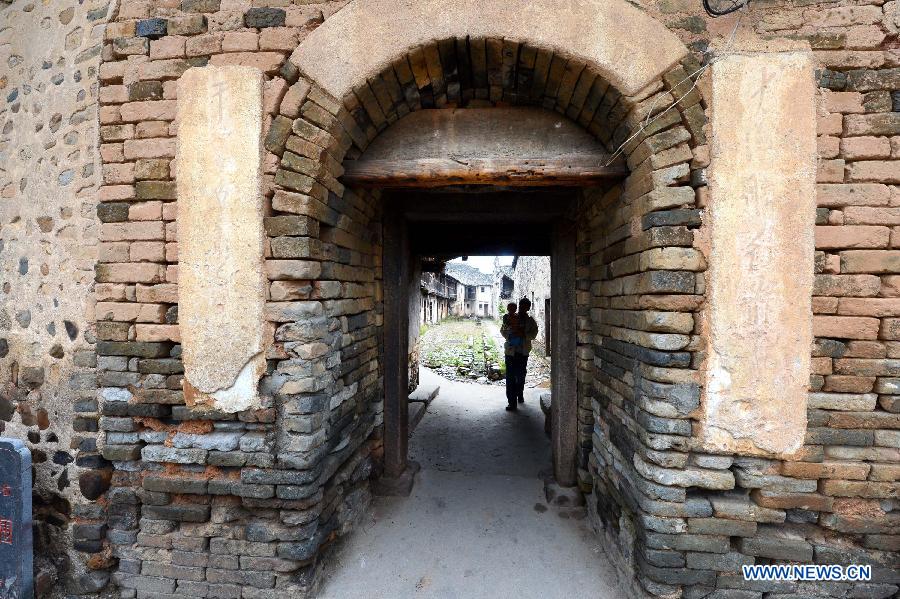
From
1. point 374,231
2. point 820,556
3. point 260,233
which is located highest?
point 374,231

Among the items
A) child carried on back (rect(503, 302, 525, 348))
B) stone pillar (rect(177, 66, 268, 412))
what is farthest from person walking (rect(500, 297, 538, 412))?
stone pillar (rect(177, 66, 268, 412))

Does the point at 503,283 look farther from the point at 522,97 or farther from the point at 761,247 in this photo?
the point at 761,247

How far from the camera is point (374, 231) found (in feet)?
10.5

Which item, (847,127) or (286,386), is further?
(286,386)

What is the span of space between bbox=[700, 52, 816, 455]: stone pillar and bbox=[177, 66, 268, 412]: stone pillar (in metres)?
2.60

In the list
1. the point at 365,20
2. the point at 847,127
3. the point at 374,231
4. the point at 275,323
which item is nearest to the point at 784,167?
the point at 847,127

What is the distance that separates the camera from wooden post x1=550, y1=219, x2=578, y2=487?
3.35 metres

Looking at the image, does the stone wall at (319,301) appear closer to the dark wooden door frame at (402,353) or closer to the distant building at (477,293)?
the dark wooden door frame at (402,353)

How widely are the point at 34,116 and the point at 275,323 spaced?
231 centimetres

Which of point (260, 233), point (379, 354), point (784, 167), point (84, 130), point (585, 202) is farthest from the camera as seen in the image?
point (379, 354)

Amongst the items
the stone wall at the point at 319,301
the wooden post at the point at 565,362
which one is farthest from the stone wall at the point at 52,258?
the wooden post at the point at 565,362

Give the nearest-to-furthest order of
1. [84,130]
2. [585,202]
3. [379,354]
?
[84,130], [585,202], [379,354]

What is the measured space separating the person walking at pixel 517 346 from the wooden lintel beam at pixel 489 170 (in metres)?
3.58

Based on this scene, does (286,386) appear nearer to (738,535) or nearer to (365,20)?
(365,20)
